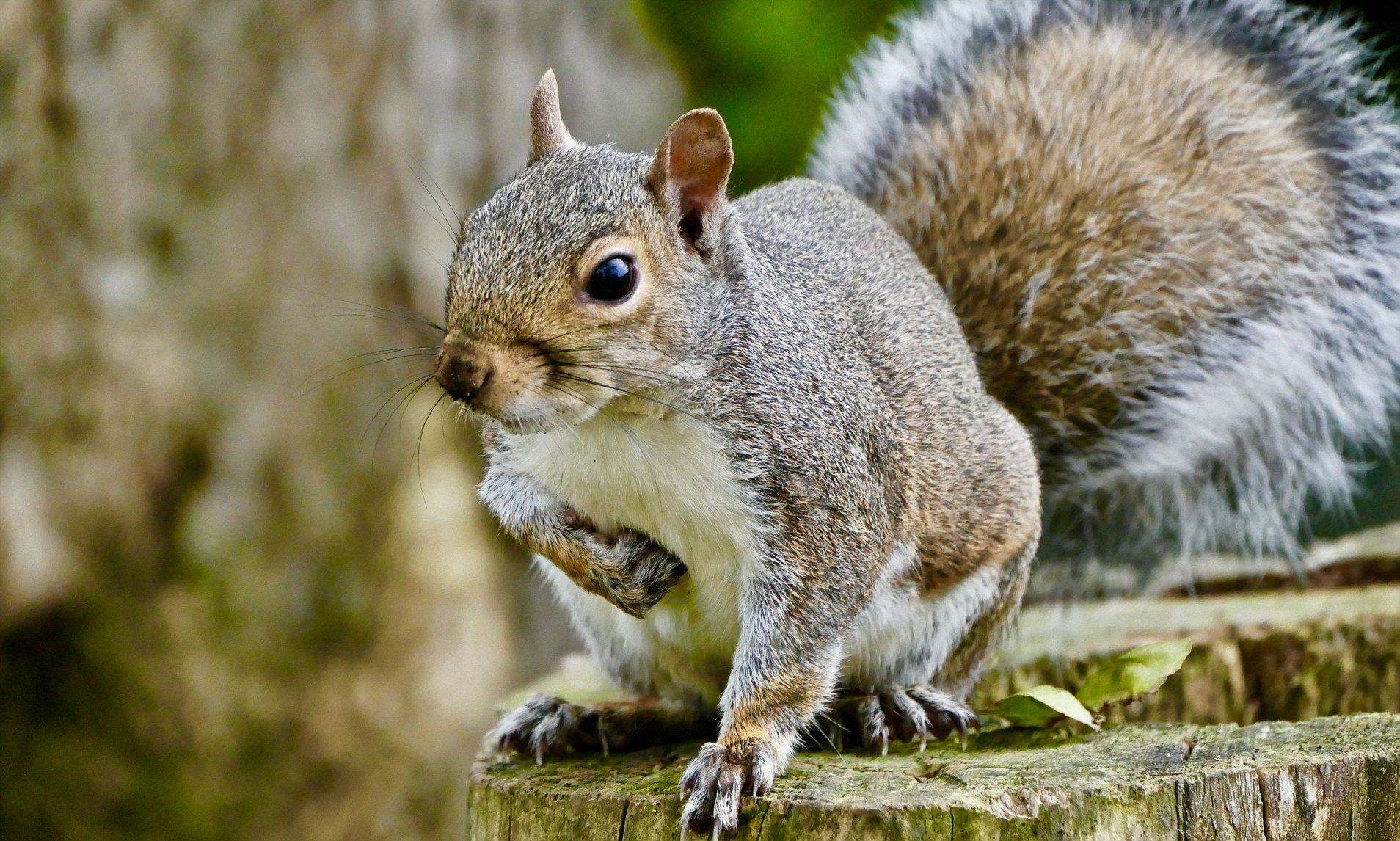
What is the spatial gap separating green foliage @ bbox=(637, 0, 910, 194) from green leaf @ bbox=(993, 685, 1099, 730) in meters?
2.09

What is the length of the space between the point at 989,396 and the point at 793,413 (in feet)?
1.93

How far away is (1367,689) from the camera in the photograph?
2.30m

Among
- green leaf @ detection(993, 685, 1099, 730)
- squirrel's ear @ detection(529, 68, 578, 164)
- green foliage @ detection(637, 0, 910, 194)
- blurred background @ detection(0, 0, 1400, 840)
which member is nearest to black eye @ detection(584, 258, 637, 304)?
squirrel's ear @ detection(529, 68, 578, 164)

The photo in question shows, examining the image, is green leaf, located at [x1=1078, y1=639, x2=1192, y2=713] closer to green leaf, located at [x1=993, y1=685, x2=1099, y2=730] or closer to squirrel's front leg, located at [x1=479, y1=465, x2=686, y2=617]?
green leaf, located at [x1=993, y1=685, x2=1099, y2=730]

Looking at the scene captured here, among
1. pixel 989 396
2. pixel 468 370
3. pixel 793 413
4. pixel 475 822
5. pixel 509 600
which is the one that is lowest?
pixel 509 600

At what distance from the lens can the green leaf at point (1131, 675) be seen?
179 cm

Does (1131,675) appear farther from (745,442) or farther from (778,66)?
(778,66)

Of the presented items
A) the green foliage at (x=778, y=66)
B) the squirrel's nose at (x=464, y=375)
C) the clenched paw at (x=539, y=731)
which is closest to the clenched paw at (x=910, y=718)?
the clenched paw at (x=539, y=731)

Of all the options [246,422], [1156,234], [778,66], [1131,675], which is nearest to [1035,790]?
[1131,675]

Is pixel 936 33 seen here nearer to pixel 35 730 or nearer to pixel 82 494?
pixel 82 494

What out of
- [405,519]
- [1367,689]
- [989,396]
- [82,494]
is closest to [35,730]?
[82,494]

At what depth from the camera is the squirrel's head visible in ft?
4.52

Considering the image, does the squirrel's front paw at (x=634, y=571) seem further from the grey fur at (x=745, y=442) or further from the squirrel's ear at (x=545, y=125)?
Answer: the squirrel's ear at (x=545, y=125)

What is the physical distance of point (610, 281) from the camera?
1.43m
